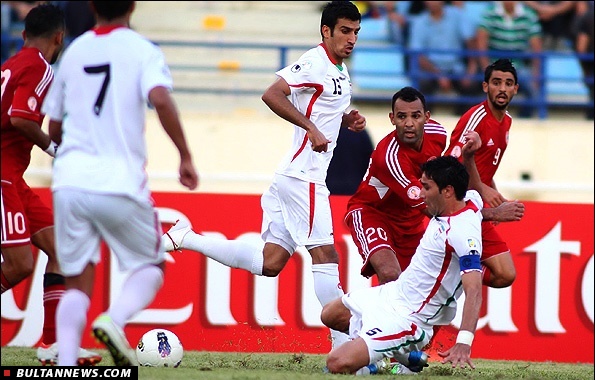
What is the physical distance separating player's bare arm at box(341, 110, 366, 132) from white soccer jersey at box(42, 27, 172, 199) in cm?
239

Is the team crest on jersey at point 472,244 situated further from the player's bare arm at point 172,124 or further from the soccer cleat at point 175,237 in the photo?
the soccer cleat at point 175,237

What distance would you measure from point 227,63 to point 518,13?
3888 millimetres

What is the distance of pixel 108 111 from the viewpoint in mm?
5504

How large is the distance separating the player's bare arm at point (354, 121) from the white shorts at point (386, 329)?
131 cm

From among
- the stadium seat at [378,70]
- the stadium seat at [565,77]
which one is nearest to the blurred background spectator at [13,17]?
the stadium seat at [378,70]

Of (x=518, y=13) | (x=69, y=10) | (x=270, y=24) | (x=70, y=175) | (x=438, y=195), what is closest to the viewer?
(x=70, y=175)

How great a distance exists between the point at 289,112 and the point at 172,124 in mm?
1926

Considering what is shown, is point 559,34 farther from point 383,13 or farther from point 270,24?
point 270,24

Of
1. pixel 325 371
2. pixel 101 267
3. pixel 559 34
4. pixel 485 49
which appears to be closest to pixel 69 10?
pixel 101 267

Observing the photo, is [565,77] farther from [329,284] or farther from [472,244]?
[472,244]

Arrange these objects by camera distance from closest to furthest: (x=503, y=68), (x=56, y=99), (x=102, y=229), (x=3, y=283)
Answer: (x=102, y=229)
(x=56, y=99)
(x=3, y=283)
(x=503, y=68)

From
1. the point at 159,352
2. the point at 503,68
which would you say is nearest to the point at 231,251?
the point at 159,352

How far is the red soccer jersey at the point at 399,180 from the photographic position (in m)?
7.73

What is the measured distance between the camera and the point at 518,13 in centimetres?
A: 1434
